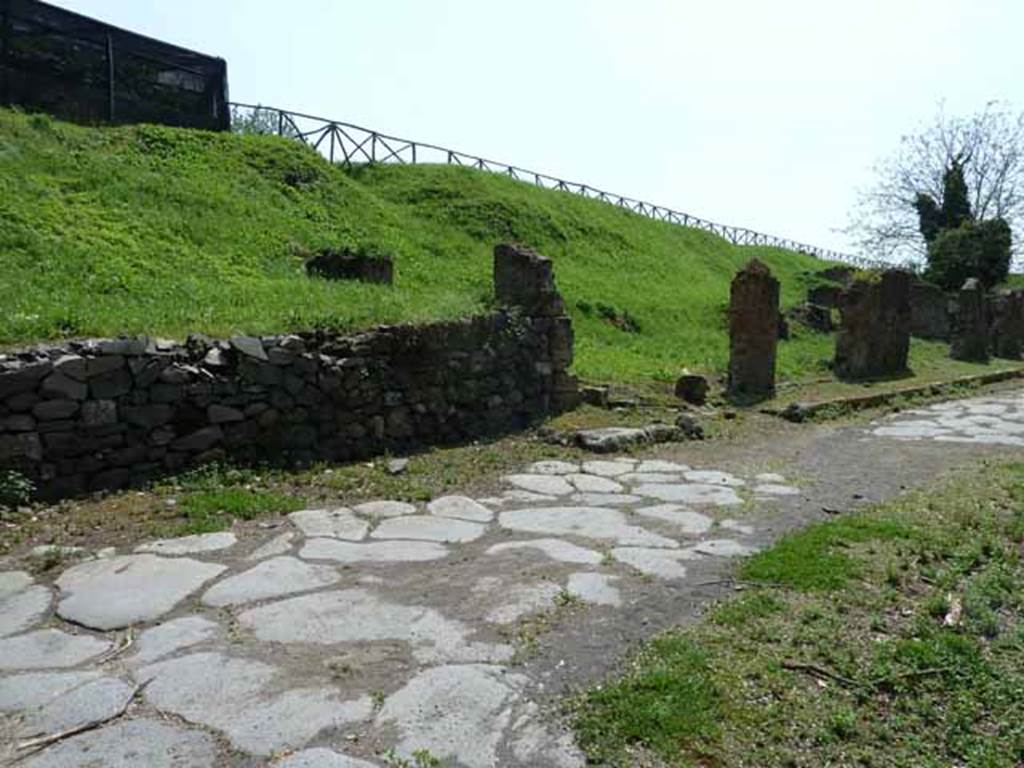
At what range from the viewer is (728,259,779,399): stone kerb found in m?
11.5

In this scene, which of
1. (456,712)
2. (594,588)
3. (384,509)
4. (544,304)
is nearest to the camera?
(456,712)

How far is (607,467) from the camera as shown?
271 inches

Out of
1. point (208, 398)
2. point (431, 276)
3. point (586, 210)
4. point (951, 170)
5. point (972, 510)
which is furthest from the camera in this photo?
point (951, 170)

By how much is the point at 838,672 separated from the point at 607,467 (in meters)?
3.79

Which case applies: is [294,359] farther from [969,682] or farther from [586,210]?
[586,210]

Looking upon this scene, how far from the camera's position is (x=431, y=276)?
15.8 metres

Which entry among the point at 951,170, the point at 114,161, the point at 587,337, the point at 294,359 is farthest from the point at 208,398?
the point at 951,170

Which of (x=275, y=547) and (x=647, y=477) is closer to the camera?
(x=275, y=547)

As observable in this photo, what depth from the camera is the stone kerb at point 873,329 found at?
14383 millimetres

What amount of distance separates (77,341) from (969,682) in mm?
5417

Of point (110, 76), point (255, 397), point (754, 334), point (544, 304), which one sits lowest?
point (255, 397)

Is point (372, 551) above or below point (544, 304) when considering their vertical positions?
below

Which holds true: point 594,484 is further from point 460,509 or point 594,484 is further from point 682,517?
point 460,509

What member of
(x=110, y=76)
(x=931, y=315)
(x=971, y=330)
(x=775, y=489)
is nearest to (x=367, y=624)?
(x=775, y=489)
